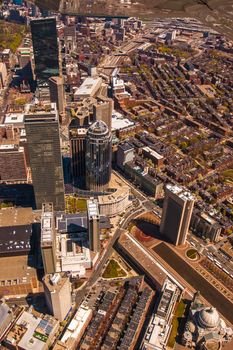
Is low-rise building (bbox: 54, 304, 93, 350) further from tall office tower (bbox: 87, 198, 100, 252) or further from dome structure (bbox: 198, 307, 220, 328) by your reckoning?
dome structure (bbox: 198, 307, 220, 328)

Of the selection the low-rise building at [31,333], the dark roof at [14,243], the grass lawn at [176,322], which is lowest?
the grass lawn at [176,322]

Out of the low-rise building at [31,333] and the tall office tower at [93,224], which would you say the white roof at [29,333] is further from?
the tall office tower at [93,224]

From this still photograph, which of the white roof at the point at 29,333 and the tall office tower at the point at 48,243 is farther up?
the tall office tower at the point at 48,243

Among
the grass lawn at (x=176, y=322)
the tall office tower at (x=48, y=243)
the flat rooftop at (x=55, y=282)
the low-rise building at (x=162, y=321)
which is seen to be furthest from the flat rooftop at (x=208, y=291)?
the tall office tower at (x=48, y=243)

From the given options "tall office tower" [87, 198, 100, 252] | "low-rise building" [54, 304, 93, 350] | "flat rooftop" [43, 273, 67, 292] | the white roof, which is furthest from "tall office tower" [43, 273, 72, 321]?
"tall office tower" [87, 198, 100, 252]

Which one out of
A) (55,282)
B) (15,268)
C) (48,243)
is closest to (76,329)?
(55,282)

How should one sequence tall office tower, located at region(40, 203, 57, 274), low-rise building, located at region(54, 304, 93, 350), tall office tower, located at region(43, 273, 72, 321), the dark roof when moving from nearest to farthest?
tall office tower, located at region(43, 273, 72, 321)
low-rise building, located at region(54, 304, 93, 350)
tall office tower, located at region(40, 203, 57, 274)
the dark roof
